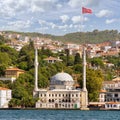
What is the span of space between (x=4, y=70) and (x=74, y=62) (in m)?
16.8

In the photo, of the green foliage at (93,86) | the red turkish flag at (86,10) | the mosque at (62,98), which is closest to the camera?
the red turkish flag at (86,10)

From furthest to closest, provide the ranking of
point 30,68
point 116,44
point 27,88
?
point 116,44
point 30,68
point 27,88

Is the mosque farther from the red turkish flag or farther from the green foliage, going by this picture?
the red turkish flag

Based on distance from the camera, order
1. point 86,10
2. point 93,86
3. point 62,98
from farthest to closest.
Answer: point 93,86
point 62,98
point 86,10

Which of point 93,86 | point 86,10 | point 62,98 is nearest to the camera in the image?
point 86,10

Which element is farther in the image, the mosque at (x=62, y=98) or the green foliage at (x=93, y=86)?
the green foliage at (x=93, y=86)

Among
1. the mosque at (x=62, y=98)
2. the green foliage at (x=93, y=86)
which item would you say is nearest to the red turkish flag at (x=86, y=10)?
→ the mosque at (x=62, y=98)

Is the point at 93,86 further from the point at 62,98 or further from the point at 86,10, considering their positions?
the point at 86,10

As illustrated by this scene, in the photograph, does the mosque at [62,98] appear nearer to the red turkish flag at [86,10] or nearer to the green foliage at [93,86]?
the green foliage at [93,86]

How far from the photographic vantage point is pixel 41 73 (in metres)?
88.6

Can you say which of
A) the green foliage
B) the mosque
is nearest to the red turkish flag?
the mosque

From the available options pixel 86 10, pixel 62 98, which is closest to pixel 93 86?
pixel 62 98

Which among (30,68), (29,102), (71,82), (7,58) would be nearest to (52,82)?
(71,82)

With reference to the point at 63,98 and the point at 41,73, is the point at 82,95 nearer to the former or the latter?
the point at 63,98
